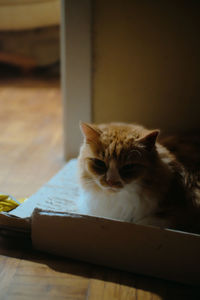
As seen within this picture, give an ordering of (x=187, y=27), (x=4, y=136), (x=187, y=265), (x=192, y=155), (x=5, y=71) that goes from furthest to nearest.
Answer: (x=5, y=71) → (x=4, y=136) → (x=187, y=27) → (x=192, y=155) → (x=187, y=265)

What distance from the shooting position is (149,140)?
109cm

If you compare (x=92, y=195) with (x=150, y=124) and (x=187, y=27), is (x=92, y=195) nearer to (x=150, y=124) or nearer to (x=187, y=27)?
(x=150, y=124)

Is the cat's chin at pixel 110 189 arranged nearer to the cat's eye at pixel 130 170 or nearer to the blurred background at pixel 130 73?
the cat's eye at pixel 130 170

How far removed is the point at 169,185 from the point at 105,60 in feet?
3.18

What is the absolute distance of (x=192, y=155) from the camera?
1335 mm

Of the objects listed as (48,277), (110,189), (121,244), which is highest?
(110,189)

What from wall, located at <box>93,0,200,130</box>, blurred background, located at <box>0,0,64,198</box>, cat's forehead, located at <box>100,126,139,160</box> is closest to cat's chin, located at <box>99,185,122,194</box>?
cat's forehead, located at <box>100,126,139,160</box>

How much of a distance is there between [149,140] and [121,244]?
0.36m

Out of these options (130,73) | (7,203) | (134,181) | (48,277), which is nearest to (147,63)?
(130,73)

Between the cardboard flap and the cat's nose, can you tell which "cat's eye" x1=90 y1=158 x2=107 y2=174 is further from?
the cardboard flap

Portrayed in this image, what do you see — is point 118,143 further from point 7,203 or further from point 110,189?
point 7,203

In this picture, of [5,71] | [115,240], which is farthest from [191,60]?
[5,71]

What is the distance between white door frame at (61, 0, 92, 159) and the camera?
175 cm

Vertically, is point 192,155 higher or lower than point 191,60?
lower
